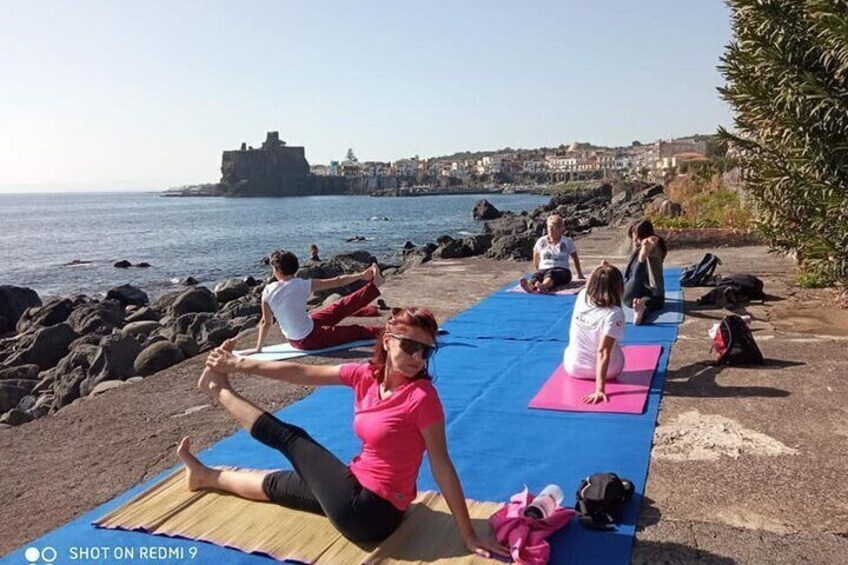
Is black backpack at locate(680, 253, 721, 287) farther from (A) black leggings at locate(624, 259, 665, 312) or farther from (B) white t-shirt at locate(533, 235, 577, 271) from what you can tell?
(A) black leggings at locate(624, 259, 665, 312)

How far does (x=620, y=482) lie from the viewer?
163 inches

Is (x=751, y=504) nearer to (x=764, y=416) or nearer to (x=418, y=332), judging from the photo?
(x=764, y=416)

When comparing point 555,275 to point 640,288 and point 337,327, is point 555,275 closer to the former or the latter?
point 640,288

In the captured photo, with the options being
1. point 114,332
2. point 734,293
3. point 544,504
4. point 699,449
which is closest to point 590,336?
point 699,449

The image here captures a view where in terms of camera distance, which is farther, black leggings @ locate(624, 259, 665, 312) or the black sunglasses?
black leggings @ locate(624, 259, 665, 312)

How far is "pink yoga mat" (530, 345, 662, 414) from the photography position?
233 inches

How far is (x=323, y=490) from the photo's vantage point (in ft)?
12.4

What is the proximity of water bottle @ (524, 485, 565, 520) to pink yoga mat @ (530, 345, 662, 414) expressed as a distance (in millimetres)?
1917

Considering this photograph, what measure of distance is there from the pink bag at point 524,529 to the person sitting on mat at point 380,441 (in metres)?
0.08

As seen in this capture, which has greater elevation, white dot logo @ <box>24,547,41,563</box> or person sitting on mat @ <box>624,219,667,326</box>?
person sitting on mat @ <box>624,219,667,326</box>

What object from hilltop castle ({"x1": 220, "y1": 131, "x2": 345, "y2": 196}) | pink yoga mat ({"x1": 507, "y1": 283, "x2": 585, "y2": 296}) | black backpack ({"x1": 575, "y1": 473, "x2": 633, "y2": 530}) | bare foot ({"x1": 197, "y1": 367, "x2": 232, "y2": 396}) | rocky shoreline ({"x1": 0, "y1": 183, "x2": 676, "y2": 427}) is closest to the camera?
black backpack ({"x1": 575, "y1": 473, "x2": 633, "y2": 530})

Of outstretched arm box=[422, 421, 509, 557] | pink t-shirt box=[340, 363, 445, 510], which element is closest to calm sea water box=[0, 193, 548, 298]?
pink t-shirt box=[340, 363, 445, 510]

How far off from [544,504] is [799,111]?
6.76 m

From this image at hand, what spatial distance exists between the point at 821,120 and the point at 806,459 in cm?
523
